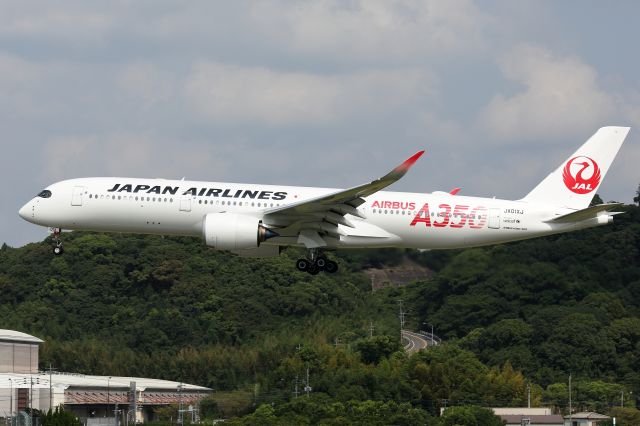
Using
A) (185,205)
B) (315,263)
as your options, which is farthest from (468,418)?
(185,205)

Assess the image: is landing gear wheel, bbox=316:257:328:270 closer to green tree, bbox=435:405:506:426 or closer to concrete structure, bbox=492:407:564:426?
green tree, bbox=435:405:506:426

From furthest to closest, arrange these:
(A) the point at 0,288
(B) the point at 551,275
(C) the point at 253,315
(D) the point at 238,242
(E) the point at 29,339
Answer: (A) the point at 0,288
(C) the point at 253,315
(E) the point at 29,339
(B) the point at 551,275
(D) the point at 238,242

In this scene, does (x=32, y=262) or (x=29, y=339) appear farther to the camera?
(x=32, y=262)

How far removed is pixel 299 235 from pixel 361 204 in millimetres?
3076

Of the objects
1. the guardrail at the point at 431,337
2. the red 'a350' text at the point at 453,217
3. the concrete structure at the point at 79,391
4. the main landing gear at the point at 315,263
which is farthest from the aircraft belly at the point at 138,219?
the guardrail at the point at 431,337

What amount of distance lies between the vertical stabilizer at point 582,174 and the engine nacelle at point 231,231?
1291 cm

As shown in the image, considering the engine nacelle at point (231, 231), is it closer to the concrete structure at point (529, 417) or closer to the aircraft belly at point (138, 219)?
the aircraft belly at point (138, 219)

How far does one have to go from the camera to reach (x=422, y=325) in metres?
119

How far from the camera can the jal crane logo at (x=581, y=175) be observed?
6016cm

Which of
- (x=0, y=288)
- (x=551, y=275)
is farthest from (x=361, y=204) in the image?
(x=0, y=288)

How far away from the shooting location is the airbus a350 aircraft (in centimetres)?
5566

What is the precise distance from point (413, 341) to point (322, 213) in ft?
221

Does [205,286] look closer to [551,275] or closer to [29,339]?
[29,339]

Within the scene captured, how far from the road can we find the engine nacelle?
65.0 metres
